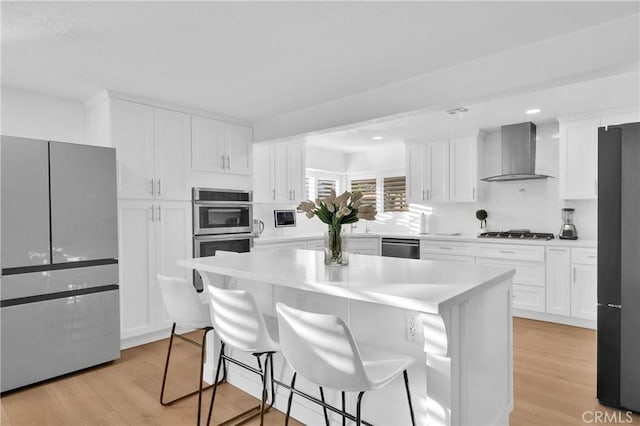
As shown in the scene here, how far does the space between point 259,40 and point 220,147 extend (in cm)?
202

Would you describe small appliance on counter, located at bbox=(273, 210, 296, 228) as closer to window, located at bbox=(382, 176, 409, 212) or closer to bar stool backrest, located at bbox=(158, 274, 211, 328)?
window, located at bbox=(382, 176, 409, 212)

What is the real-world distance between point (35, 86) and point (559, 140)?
5.34m

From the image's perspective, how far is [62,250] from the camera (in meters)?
2.87

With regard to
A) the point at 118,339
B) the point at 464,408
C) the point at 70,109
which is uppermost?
the point at 70,109

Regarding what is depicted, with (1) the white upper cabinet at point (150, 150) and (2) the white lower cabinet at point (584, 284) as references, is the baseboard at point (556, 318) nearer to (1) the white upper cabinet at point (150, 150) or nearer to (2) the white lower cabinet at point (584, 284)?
(2) the white lower cabinet at point (584, 284)

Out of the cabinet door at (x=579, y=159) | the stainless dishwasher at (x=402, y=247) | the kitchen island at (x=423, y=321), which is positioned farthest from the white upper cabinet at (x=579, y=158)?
the kitchen island at (x=423, y=321)

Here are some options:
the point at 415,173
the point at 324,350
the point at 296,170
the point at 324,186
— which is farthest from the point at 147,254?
the point at 415,173

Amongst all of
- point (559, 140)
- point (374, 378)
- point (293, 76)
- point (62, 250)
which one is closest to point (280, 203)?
point (293, 76)

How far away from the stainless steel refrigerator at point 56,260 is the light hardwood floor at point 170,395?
0.21 meters

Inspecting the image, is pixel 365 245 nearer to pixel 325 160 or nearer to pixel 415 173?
pixel 415 173

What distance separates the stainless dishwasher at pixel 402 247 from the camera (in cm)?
512

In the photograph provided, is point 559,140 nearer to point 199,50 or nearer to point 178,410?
point 199,50

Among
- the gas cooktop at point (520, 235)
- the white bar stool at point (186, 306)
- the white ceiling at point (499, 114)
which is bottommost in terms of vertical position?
the white bar stool at point (186, 306)

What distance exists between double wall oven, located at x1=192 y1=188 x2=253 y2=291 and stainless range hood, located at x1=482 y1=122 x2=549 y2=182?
10.2 ft
